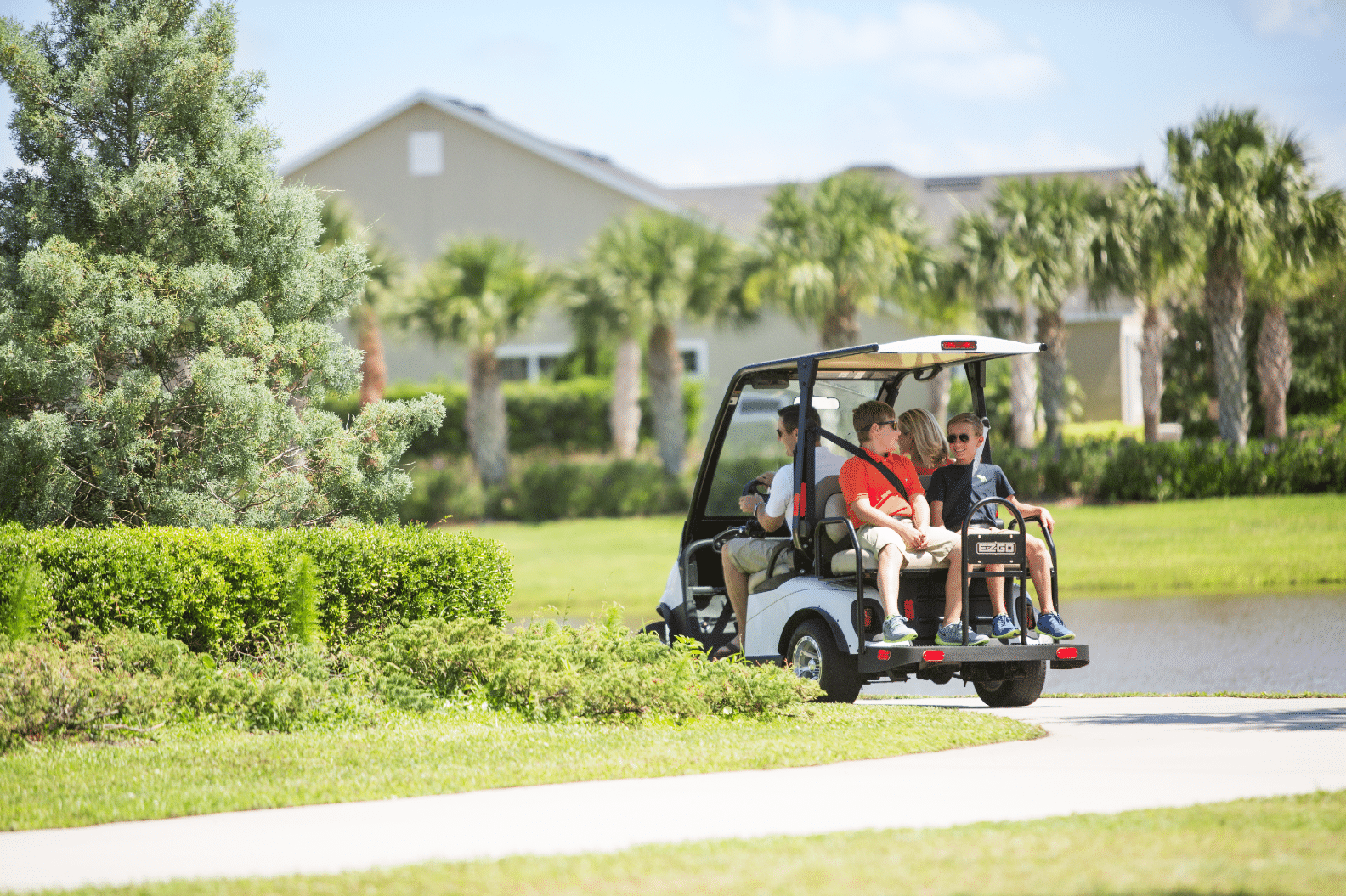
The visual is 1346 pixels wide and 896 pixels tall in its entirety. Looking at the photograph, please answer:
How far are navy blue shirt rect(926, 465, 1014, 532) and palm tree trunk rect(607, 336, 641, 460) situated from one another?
22756 mm

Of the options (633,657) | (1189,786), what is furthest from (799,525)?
(1189,786)

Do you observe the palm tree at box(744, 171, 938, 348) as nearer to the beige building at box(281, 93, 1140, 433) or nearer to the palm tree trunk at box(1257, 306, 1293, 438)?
the beige building at box(281, 93, 1140, 433)

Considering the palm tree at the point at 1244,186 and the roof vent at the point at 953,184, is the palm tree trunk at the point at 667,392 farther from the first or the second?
the roof vent at the point at 953,184

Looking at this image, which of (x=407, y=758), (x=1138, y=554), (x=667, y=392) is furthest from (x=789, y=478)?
(x=667, y=392)

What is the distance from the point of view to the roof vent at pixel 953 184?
3981 cm

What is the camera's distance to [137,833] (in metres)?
5.45

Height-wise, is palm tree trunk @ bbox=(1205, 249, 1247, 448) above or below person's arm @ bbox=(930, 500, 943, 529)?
above

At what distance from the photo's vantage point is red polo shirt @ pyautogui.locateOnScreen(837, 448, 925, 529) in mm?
8648

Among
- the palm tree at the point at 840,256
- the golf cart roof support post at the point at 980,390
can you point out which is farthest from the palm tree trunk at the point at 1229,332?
the golf cart roof support post at the point at 980,390

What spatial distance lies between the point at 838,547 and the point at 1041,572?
1.23 meters

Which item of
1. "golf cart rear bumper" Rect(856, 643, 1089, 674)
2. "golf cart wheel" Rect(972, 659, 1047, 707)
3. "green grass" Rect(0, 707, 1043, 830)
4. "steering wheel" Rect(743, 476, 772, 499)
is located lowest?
"golf cart wheel" Rect(972, 659, 1047, 707)

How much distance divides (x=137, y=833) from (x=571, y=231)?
97.9ft

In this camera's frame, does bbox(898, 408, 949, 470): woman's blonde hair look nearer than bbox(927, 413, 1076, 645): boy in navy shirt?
No

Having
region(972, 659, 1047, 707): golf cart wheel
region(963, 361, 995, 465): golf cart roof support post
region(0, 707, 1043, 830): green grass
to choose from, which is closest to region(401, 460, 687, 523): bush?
region(963, 361, 995, 465): golf cart roof support post
